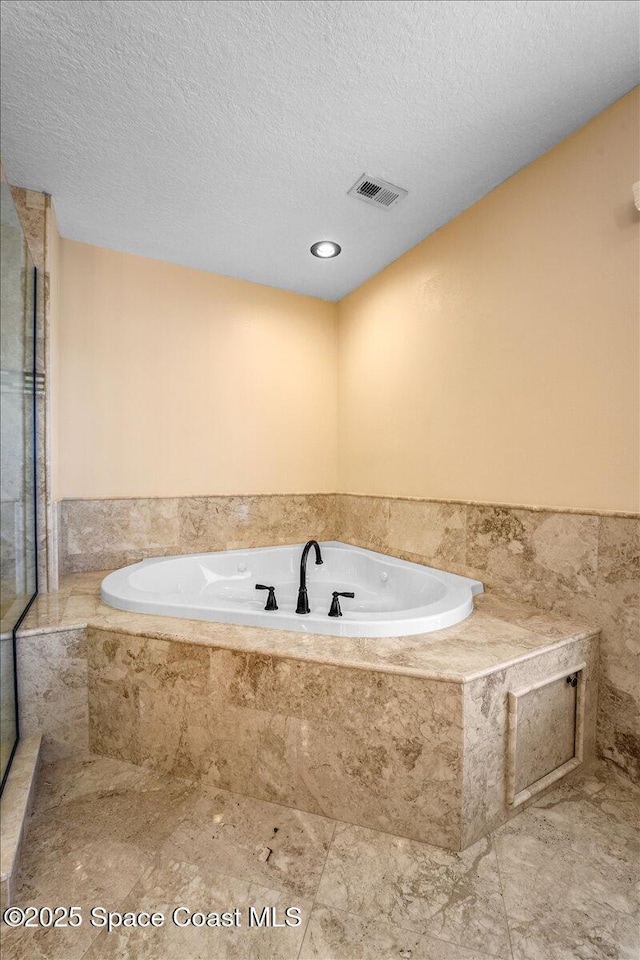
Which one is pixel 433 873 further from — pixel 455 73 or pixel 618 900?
pixel 455 73

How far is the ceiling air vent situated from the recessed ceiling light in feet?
1.31

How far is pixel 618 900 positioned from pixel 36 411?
8.62ft

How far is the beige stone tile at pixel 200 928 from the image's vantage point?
932 mm

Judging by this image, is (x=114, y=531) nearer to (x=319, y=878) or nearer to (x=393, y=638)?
(x=393, y=638)

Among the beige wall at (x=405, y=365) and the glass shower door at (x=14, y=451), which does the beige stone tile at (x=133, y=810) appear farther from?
the beige wall at (x=405, y=365)

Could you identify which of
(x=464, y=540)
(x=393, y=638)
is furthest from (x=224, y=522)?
(x=393, y=638)

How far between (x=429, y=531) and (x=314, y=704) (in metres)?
1.23

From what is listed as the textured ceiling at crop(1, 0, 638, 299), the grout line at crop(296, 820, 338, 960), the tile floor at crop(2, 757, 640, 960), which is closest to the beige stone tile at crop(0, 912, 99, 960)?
the tile floor at crop(2, 757, 640, 960)

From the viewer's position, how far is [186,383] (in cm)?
263

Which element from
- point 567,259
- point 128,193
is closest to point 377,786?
point 567,259

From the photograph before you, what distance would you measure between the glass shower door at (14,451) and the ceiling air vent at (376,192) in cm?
142

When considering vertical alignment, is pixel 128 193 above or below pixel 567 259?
above

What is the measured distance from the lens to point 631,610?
145 cm

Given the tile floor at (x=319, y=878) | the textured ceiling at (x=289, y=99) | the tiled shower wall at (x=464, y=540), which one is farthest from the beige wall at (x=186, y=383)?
the tile floor at (x=319, y=878)
